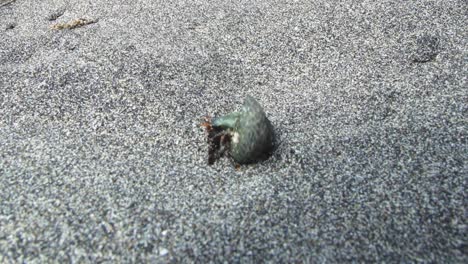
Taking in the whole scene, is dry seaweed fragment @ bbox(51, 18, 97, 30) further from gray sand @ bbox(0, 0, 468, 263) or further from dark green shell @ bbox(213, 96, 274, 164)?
dark green shell @ bbox(213, 96, 274, 164)

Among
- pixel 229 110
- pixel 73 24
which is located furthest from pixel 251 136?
pixel 73 24

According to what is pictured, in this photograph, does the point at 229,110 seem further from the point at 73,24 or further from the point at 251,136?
the point at 73,24

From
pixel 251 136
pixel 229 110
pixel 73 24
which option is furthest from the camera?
pixel 73 24

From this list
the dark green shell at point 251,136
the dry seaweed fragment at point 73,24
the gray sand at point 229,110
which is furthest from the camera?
the dry seaweed fragment at point 73,24

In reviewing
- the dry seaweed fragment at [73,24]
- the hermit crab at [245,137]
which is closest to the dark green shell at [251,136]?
the hermit crab at [245,137]

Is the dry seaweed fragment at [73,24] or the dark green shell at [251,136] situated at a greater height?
the dark green shell at [251,136]

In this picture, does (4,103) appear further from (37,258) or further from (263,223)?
(263,223)

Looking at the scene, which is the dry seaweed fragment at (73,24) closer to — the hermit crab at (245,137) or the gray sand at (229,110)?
the gray sand at (229,110)
